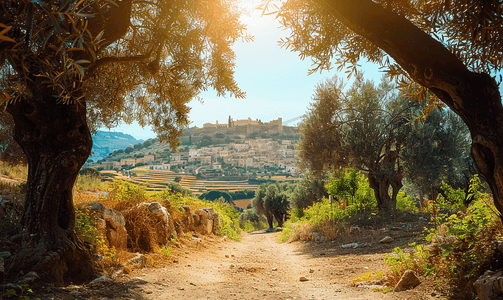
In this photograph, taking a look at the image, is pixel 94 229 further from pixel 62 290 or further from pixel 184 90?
pixel 184 90

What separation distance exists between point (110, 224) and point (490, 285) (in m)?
5.45

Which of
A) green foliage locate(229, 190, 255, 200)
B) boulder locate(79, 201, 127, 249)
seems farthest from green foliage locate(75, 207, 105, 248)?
green foliage locate(229, 190, 255, 200)

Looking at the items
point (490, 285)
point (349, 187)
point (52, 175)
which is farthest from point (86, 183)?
point (490, 285)

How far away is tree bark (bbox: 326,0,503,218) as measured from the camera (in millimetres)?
2707

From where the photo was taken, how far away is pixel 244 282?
16.4 ft

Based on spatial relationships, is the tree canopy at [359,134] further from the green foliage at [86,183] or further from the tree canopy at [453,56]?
the green foliage at [86,183]

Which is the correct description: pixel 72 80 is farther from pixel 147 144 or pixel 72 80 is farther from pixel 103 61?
pixel 147 144

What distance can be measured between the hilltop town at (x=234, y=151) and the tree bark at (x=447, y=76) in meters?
92.7

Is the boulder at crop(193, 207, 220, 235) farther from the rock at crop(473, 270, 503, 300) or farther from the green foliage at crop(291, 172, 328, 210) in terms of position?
the green foliage at crop(291, 172, 328, 210)

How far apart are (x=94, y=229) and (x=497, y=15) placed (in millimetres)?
6205

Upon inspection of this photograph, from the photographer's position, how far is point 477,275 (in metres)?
2.83

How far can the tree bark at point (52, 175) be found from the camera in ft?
12.1

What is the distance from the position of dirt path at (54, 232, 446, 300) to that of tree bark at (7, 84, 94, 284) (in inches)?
22.4

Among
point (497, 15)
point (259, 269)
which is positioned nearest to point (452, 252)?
point (497, 15)
